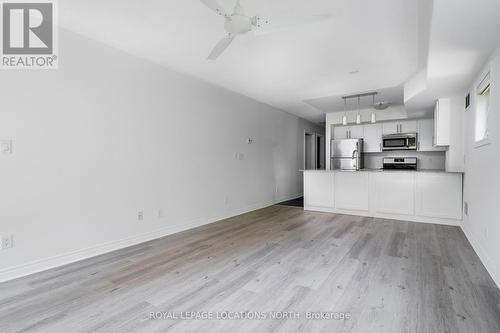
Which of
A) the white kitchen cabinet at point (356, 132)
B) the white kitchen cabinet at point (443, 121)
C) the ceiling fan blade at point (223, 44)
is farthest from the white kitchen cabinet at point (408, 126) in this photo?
the ceiling fan blade at point (223, 44)

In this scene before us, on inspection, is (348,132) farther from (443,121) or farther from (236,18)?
(236,18)

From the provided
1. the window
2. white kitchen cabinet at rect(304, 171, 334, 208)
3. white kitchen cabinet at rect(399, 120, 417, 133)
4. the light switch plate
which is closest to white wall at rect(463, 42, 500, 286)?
the window

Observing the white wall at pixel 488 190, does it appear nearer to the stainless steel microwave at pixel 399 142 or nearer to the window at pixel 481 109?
the window at pixel 481 109

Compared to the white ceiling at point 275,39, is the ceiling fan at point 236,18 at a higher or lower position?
lower

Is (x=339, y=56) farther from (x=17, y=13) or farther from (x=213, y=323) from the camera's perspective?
(x=17, y=13)

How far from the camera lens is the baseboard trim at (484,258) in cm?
226

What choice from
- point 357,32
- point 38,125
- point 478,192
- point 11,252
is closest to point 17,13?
point 38,125

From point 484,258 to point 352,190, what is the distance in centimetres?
256

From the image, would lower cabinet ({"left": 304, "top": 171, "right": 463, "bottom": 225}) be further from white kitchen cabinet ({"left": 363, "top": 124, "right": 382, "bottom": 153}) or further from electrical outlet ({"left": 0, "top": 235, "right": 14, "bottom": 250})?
electrical outlet ({"left": 0, "top": 235, "right": 14, "bottom": 250})

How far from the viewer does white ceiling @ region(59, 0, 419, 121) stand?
230 cm

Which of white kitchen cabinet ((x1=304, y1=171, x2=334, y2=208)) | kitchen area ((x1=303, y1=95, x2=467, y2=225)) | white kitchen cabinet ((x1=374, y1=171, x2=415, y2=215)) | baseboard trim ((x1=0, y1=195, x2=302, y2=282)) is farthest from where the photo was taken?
white kitchen cabinet ((x1=304, y1=171, x2=334, y2=208))

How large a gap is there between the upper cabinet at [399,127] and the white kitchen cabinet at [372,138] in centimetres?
13

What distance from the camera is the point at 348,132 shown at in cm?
684

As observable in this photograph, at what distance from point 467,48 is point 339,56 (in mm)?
1288
